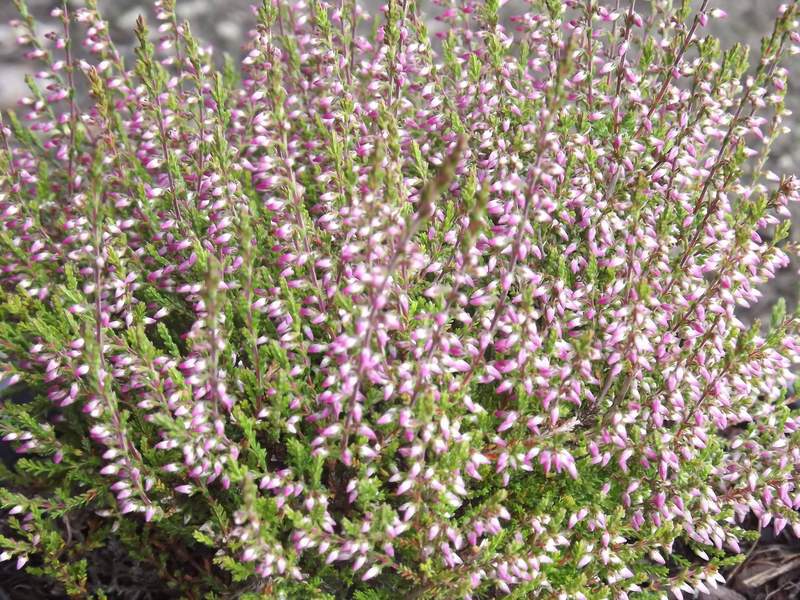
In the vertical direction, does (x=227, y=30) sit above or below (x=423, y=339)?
below

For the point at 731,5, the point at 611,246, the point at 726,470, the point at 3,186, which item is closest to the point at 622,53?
the point at 611,246

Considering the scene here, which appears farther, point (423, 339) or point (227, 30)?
point (227, 30)

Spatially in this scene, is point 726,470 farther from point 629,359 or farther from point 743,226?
point 743,226

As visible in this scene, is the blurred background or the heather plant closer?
the heather plant

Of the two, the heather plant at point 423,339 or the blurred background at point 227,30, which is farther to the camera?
the blurred background at point 227,30
